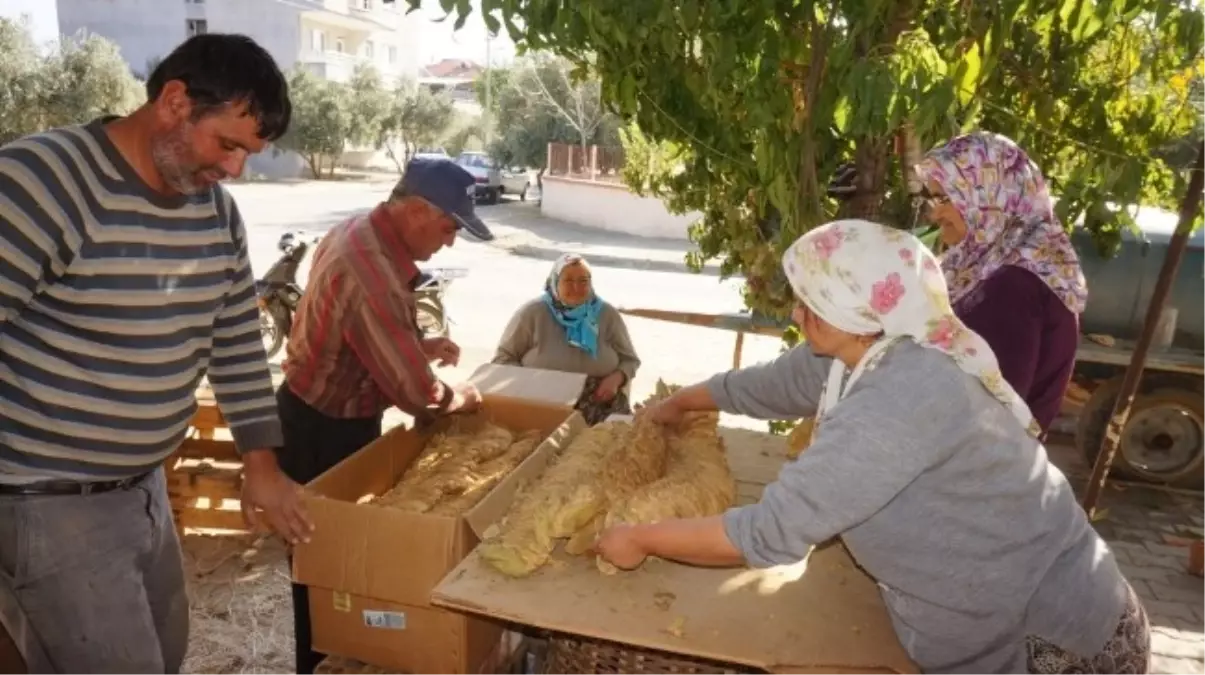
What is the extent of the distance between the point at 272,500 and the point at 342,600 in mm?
313

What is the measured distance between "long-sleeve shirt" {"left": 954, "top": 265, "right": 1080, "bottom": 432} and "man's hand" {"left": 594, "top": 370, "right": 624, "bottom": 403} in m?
2.52


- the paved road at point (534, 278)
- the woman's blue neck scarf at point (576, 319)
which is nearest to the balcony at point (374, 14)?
the paved road at point (534, 278)

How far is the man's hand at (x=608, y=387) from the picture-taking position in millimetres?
4691

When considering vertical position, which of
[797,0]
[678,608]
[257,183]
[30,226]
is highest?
[797,0]

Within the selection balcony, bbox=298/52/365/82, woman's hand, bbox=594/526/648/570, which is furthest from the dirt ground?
balcony, bbox=298/52/365/82

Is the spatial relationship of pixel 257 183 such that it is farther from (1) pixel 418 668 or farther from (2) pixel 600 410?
(1) pixel 418 668

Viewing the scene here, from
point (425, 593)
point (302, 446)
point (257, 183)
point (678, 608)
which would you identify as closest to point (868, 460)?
point (678, 608)

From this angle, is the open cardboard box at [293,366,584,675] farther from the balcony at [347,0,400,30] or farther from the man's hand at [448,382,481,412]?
the balcony at [347,0,400,30]

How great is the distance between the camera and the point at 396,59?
157 ft

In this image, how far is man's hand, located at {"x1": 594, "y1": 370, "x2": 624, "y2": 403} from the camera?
4.69 m

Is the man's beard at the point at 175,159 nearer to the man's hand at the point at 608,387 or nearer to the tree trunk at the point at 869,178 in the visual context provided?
the tree trunk at the point at 869,178

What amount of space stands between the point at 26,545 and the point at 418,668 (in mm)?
925

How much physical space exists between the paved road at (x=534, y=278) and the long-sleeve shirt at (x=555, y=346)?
291cm

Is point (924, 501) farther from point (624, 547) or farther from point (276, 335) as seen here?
point (276, 335)
